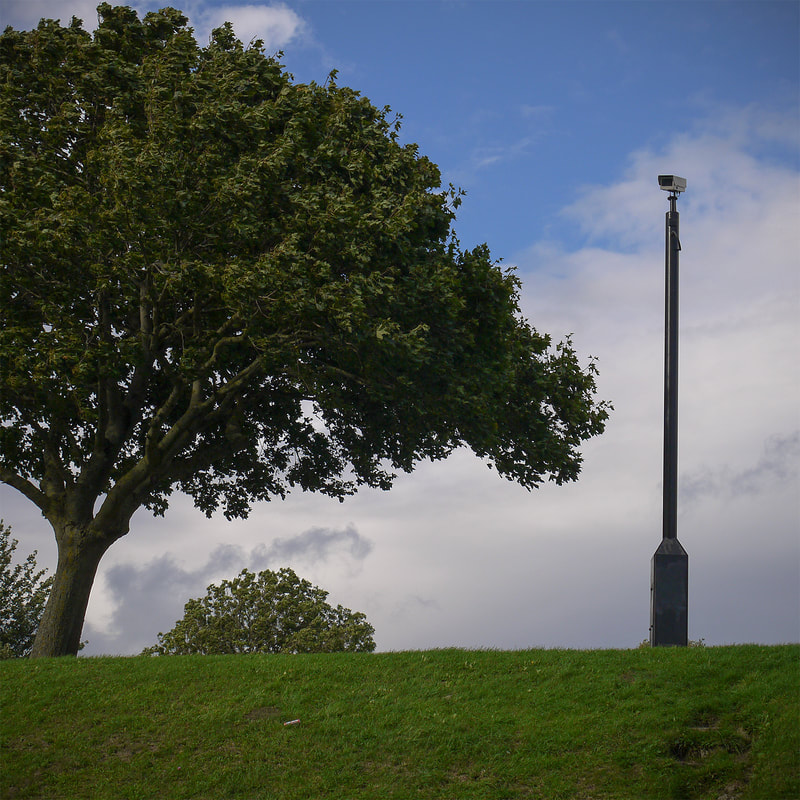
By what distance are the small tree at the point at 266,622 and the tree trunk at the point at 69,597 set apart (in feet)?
74.9

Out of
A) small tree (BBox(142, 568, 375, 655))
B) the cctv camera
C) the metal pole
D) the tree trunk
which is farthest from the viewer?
small tree (BBox(142, 568, 375, 655))

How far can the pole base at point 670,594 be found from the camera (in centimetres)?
1711

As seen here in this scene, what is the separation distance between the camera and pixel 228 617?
4834 centimetres

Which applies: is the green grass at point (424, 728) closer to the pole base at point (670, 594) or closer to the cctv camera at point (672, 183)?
the pole base at point (670, 594)

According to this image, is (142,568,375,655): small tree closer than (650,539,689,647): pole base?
No

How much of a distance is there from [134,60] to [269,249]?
7541mm

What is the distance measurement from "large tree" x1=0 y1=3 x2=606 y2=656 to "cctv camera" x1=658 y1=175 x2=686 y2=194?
564 centimetres

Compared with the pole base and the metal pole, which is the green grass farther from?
the metal pole

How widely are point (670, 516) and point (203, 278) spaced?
41.9ft

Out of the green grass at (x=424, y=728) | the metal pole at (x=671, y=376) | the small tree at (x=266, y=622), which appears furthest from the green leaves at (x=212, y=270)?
the small tree at (x=266, y=622)

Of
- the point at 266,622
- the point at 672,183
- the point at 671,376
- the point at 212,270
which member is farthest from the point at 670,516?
the point at 266,622

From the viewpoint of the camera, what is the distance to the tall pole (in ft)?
56.2

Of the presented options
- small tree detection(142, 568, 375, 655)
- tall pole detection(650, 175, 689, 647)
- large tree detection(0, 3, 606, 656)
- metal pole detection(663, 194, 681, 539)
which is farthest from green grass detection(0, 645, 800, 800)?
small tree detection(142, 568, 375, 655)

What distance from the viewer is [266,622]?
155 feet
